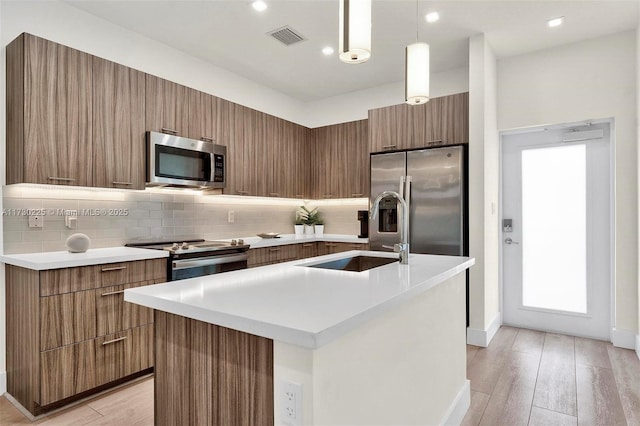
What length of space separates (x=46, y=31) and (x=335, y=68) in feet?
8.76

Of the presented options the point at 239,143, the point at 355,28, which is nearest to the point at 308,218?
the point at 239,143

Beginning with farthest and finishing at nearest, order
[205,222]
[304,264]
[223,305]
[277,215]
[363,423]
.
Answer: [277,215], [205,222], [304,264], [363,423], [223,305]

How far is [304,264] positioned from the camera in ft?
6.58

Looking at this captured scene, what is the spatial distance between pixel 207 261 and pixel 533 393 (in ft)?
8.60

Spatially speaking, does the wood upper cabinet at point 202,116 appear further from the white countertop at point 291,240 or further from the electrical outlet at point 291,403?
the electrical outlet at point 291,403

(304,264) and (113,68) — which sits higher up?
(113,68)

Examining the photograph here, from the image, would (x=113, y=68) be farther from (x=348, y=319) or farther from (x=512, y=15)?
(x=512, y=15)

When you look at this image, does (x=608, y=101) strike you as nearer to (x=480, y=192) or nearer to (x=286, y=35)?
(x=480, y=192)

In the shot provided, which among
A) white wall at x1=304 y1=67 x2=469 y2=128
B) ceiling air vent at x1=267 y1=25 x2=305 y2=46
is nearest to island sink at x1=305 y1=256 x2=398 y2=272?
ceiling air vent at x1=267 y1=25 x2=305 y2=46

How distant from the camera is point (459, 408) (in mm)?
2174

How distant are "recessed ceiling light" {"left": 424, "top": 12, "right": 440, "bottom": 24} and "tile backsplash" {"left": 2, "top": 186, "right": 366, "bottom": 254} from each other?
2.40 metres

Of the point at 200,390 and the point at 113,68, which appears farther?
the point at 113,68

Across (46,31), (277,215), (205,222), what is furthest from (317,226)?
(46,31)

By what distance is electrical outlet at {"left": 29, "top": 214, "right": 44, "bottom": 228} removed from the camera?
269cm
